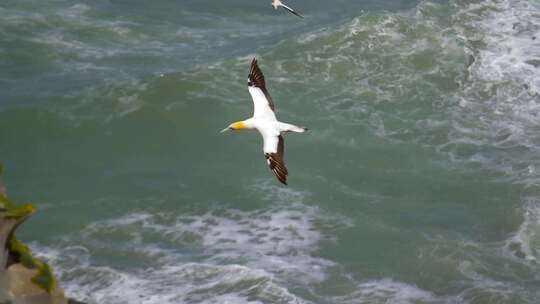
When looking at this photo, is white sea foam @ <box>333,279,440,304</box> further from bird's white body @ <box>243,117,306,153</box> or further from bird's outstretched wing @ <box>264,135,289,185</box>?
bird's white body @ <box>243,117,306,153</box>

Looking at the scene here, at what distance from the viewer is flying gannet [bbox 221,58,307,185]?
40.5 feet

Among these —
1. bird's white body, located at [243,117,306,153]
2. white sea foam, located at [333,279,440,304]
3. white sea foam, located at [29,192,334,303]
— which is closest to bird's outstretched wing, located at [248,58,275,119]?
bird's white body, located at [243,117,306,153]

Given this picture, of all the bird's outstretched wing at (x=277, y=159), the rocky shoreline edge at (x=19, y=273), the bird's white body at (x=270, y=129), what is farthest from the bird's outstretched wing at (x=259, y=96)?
the rocky shoreline edge at (x=19, y=273)

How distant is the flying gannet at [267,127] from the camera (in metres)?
12.3

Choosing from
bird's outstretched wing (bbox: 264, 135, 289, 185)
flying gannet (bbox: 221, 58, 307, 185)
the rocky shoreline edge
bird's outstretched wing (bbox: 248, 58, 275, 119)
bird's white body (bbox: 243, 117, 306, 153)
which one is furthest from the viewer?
bird's outstretched wing (bbox: 248, 58, 275, 119)

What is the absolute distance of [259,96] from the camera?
1399 cm

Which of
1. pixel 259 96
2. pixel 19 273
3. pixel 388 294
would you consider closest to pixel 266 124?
pixel 259 96

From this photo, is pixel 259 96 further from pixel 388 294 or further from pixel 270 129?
pixel 388 294

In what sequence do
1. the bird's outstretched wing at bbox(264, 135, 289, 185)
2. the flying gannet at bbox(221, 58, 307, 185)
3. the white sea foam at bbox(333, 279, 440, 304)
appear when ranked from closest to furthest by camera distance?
1. the bird's outstretched wing at bbox(264, 135, 289, 185)
2. the flying gannet at bbox(221, 58, 307, 185)
3. the white sea foam at bbox(333, 279, 440, 304)

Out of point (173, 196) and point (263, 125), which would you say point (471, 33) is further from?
point (263, 125)

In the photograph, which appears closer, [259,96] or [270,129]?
[270,129]

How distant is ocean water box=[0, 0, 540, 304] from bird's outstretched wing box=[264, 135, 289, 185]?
6.30ft

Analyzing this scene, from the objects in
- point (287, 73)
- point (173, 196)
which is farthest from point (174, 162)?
point (287, 73)

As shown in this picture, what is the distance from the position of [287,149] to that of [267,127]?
18.2 ft
